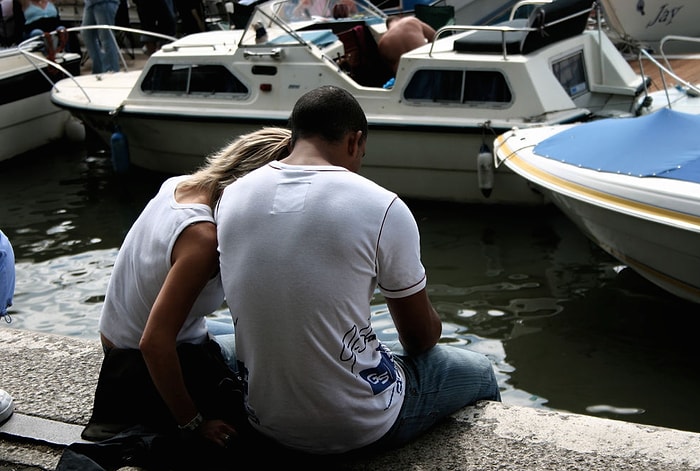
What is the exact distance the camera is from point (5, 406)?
292 centimetres

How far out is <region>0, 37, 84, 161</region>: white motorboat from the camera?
10.8m

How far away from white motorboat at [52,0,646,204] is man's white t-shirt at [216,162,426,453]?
518 cm

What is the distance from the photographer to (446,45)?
8211mm

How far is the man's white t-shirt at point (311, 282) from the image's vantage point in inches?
91.0

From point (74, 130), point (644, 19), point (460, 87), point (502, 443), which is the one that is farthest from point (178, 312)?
point (74, 130)

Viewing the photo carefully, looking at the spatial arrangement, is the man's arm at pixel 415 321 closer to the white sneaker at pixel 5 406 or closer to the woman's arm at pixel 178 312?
the woman's arm at pixel 178 312

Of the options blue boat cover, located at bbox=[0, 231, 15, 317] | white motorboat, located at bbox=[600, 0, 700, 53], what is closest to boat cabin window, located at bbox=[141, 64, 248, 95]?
white motorboat, located at bbox=[600, 0, 700, 53]

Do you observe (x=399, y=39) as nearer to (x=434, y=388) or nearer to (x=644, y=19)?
(x=644, y=19)

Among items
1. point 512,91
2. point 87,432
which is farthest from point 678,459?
point 512,91

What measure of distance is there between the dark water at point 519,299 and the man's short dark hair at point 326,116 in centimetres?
292

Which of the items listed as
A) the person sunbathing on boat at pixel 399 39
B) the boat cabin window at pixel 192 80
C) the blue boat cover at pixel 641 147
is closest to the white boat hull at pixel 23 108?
the boat cabin window at pixel 192 80

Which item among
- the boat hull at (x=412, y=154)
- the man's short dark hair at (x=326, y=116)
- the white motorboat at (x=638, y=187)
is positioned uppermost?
the man's short dark hair at (x=326, y=116)

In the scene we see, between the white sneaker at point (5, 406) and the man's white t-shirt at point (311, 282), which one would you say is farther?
the white sneaker at point (5, 406)

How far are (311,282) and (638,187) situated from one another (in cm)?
349
